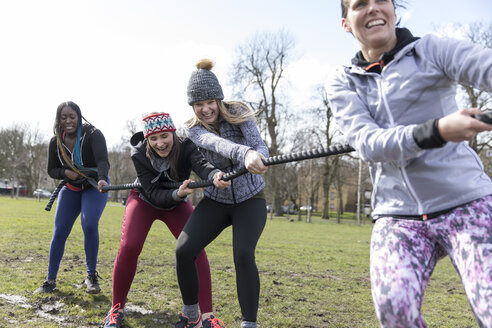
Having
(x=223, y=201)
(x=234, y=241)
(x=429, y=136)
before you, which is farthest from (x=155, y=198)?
(x=429, y=136)

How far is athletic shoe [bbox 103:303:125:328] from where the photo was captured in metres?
3.97

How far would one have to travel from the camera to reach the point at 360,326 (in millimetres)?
4480

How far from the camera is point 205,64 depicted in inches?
157

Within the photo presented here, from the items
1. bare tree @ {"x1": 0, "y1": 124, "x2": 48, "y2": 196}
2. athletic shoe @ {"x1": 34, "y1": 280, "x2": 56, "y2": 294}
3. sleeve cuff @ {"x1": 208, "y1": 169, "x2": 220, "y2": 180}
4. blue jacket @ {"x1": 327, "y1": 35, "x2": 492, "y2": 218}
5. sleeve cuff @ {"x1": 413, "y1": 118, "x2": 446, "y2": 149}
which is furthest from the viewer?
bare tree @ {"x1": 0, "y1": 124, "x2": 48, "y2": 196}

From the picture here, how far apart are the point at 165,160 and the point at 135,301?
6.19 feet

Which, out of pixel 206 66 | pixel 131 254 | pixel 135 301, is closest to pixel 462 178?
pixel 206 66

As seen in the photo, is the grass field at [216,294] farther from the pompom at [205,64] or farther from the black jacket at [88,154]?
the pompom at [205,64]

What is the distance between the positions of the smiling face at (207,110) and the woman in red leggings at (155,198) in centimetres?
37

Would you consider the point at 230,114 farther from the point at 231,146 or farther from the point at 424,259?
the point at 424,259

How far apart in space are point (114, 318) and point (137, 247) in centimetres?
68

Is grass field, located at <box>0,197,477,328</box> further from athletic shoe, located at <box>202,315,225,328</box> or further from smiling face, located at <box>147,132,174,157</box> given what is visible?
smiling face, located at <box>147,132,174,157</box>

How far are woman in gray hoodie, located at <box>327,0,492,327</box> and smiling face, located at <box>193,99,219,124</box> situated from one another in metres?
1.78

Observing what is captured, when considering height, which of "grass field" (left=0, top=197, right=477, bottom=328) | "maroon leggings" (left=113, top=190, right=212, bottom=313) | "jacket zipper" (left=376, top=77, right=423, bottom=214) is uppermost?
"jacket zipper" (left=376, top=77, right=423, bottom=214)

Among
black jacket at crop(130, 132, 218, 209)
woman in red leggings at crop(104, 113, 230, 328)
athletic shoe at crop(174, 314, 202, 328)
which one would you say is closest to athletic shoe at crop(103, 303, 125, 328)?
woman in red leggings at crop(104, 113, 230, 328)
